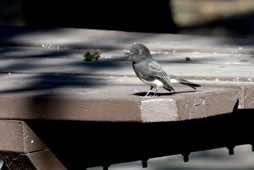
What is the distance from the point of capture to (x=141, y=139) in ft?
8.86

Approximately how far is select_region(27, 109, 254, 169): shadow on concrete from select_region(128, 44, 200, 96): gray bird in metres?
0.15

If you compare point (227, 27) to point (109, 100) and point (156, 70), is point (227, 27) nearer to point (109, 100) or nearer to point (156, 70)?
point (156, 70)

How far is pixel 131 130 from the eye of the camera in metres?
2.65

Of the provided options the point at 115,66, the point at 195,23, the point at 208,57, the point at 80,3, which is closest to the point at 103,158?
the point at 115,66

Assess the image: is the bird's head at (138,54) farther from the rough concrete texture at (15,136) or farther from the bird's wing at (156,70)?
the rough concrete texture at (15,136)

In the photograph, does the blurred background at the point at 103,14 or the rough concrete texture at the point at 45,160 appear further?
the blurred background at the point at 103,14

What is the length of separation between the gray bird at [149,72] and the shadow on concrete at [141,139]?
15 cm

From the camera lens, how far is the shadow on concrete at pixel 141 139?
2.58m

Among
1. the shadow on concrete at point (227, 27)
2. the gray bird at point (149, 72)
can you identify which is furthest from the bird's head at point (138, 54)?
the shadow on concrete at point (227, 27)

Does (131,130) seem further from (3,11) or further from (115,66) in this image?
(3,11)

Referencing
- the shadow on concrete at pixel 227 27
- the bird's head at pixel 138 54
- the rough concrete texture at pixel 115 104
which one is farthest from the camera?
the shadow on concrete at pixel 227 27

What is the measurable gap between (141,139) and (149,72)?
0.83 feet

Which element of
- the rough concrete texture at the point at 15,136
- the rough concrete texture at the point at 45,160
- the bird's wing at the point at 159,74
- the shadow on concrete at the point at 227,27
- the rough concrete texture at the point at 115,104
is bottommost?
the rough concrete texture at the point at 45,160

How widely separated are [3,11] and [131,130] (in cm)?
631
